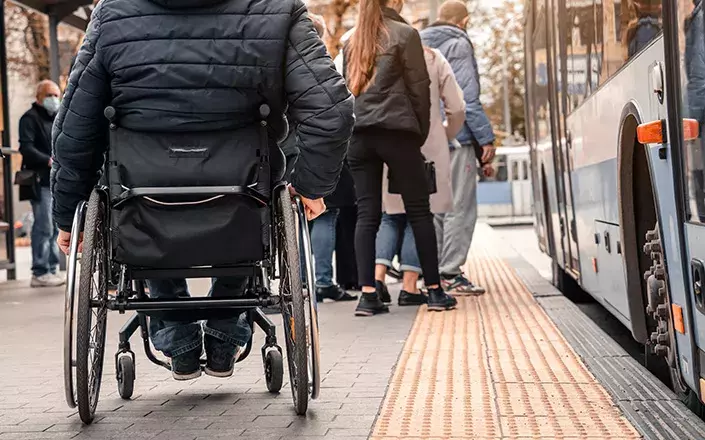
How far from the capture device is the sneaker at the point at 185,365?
507 cm

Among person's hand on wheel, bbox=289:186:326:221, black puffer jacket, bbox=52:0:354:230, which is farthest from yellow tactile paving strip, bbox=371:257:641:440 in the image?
black puffer jacket, bbox=52:0:354:230

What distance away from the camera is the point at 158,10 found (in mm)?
4566

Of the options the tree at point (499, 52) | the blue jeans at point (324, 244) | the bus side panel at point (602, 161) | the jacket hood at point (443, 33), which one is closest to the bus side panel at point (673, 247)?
the bus side panel at point (602, 161)

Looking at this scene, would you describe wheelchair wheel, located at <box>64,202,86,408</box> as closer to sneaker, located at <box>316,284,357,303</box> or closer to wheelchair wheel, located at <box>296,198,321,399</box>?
wheelchair wheel, located at <box>296,198,321,399</box>

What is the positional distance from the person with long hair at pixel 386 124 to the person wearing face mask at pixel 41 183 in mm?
5535

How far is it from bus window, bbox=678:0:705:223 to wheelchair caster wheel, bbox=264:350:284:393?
6.09ft

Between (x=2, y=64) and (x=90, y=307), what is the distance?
10.00m

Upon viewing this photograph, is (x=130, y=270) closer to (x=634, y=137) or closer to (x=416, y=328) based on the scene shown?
(x=634, y=137)

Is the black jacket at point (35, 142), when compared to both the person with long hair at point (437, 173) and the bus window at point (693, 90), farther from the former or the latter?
the bus window at point (693, 90)

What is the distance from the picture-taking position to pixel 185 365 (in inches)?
200

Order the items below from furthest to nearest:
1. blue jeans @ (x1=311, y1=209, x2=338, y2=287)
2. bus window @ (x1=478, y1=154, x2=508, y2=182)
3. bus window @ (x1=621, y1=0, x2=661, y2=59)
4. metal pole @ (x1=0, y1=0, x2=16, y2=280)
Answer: bus window @ (x1=478, y1=154, x2=508, y2=182)
metal pole @ (x1=0, y1=0, x2=16, y2=280)
blue jeans @ (x1=311, y1=209, x2=338, y2=287)
bus window @ (x1=621, y1=0, x2=661, y2=59)

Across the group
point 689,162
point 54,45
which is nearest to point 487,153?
point 689,162

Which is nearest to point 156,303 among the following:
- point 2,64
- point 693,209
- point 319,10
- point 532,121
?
point 693,209

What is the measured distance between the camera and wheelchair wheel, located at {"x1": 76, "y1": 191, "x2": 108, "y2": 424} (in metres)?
4.29
